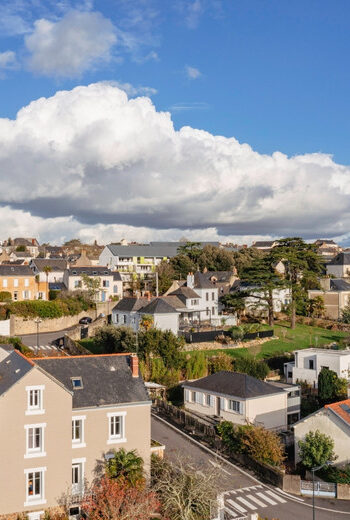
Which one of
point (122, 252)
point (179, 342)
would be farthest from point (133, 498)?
point (122, 252)

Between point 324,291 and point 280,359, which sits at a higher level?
point 324,291

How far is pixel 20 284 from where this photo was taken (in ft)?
250

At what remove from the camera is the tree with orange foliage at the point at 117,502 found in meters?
23.9

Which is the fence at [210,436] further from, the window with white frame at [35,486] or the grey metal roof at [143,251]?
the grey metal roof at [143,251]

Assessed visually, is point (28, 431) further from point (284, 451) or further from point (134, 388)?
point (284, 451)

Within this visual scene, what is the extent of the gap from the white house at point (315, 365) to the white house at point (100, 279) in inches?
1513

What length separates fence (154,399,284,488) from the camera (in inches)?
1277

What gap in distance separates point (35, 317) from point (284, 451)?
39.5 metres

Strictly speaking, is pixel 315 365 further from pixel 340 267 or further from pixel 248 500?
pixel 340 267

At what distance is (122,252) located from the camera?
127 meters

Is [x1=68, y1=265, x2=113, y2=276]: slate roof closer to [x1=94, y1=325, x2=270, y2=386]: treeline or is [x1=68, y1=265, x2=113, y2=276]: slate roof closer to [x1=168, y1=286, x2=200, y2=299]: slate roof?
[x1=168, y1=286, x2=200, y2=299]: slate roof

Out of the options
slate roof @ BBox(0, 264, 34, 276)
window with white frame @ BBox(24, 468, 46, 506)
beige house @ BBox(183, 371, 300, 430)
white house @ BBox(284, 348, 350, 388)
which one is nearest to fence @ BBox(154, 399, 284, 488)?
beige house @ BBox(183, 371, 300, 430)

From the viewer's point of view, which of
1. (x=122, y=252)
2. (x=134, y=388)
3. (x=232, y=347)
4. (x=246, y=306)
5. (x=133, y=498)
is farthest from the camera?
(x=122, y=252)

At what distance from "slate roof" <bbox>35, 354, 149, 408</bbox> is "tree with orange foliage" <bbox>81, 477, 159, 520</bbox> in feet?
14.0
